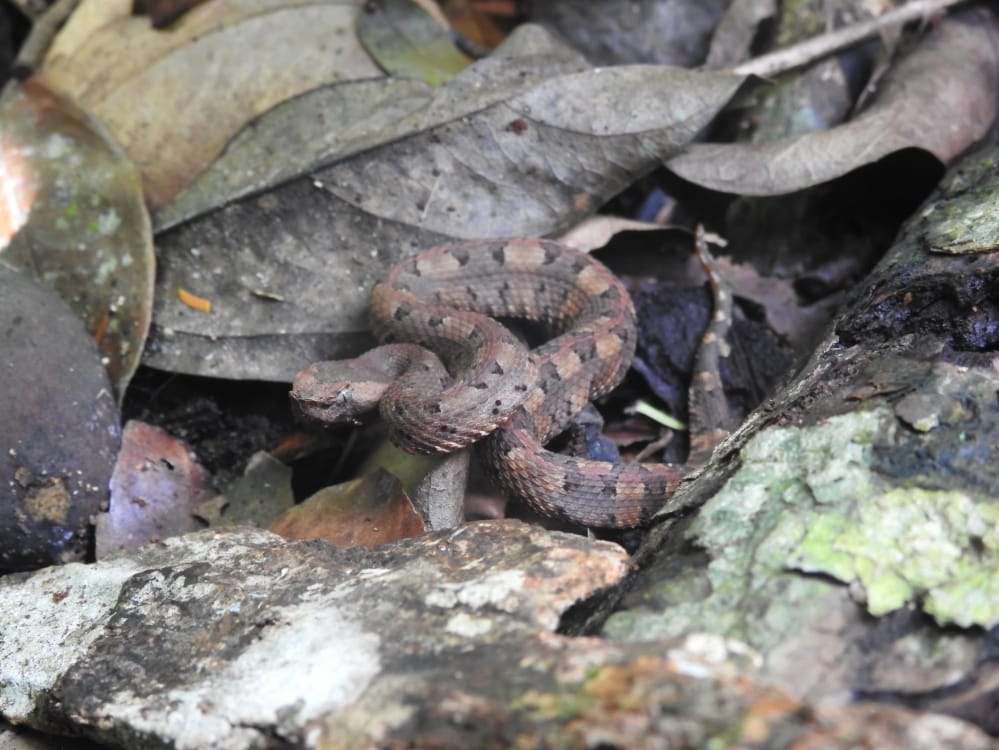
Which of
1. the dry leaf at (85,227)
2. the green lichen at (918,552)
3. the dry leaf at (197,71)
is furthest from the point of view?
the dry leaf at (197,71)

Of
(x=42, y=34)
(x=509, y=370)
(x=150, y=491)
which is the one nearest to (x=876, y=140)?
(x=509, y=370)

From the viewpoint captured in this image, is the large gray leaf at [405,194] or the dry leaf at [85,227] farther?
the large gray leaf at [405,194]

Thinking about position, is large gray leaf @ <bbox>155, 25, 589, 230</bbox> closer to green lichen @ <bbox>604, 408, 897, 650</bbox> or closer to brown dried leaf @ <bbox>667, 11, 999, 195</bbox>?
brown dried leaf @ <bbox>667, 11, 999, 195</bbox>

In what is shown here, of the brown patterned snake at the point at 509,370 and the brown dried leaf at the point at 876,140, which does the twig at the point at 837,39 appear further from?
the brown patterned snake at the point at 509,370

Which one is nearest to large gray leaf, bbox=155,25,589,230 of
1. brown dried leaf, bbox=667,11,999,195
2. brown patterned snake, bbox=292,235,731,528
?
Result: brown patterned snake, bbox=292,235,731,528

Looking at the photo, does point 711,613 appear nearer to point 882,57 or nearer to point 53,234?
point 53,234

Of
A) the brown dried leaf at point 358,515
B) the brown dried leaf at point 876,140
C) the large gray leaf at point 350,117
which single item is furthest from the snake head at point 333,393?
the brown dried leaf at point 876,140
